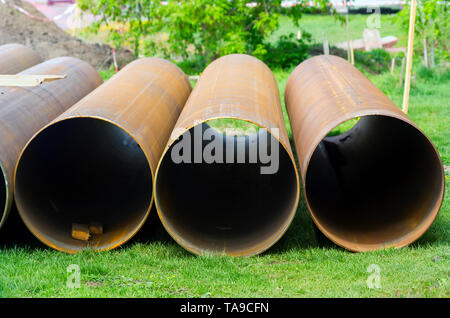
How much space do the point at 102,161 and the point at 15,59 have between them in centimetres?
305

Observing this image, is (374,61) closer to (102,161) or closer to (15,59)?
(15,59)

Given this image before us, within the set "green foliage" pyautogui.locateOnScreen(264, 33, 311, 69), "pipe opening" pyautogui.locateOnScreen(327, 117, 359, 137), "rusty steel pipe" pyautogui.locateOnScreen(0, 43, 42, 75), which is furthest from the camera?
"green foliage" pyautogui.locateOnScreen(264, 33, 311, 69)

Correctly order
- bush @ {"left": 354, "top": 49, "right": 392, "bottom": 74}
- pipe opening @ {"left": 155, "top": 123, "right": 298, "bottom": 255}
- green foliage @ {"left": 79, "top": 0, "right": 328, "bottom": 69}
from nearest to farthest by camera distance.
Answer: pipe opening @ {"left": 155, "top": 123, "right": 298, "bottom": 255}, green foliage @ {"left": 79, "top": 0, "right": 328, "bottom": 69}, bush @ {"left": 354, "top": 49, "right": 392, "bottom": 74}

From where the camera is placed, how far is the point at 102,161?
20.4 ft

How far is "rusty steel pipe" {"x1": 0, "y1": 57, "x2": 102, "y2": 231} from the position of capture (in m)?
4.57

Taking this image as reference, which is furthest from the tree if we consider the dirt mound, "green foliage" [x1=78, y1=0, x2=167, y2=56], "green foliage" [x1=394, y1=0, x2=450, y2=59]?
the dirt mound

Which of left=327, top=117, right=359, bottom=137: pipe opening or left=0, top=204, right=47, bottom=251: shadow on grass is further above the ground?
left=0, top=204, right=47, bottom=251: shadow on grass

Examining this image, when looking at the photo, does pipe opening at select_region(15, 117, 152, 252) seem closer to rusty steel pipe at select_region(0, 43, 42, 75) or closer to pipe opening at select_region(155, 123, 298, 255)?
pipe opening at select_region(155, 123, 298, 255)

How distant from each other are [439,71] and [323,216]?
945 centimetres

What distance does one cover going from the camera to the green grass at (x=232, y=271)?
149 inches

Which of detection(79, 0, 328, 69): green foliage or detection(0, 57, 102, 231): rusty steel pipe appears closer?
detection(0, 57, 102, 231): rusty steel pipe

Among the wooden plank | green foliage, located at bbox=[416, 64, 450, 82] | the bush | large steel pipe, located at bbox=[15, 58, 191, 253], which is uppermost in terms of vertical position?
the wooden plank
